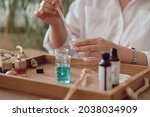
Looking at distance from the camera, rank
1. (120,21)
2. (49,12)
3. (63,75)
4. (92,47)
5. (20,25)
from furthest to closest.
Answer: (20,25) < (120,21) < (49,12) < (92,47) < (63,75)

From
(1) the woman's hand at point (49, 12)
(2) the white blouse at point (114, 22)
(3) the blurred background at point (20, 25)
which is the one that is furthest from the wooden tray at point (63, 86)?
(3) the blurred background at point (20, 25)

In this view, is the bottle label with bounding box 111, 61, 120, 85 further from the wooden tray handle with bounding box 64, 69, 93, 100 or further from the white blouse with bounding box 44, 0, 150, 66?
the white blouse with bounding box 44, 0, 150, 66

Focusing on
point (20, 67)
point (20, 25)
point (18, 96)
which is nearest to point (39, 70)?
point (20, 67)

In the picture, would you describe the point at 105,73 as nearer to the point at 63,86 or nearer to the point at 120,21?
the point at 63,86

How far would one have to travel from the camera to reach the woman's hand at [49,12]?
4.19 ft

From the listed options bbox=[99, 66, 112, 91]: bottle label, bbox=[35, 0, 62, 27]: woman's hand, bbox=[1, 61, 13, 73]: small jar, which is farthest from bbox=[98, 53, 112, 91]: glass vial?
bbox=[35, 0, 62, 27]: woman's hand

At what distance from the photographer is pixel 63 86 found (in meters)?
0.88

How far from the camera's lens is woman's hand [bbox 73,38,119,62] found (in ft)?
3.64

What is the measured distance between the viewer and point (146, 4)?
1.48 meters

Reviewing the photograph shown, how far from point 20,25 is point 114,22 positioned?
1.19m

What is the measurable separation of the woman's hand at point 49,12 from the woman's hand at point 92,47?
263 millimetres

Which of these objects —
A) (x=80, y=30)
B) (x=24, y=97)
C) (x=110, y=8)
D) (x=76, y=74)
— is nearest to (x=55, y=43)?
(x=80, y=30)

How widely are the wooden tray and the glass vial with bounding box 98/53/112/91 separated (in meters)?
0.02

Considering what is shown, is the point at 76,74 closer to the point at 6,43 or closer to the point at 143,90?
the point at 143,90
